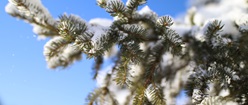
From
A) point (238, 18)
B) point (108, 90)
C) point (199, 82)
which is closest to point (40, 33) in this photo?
point (108, 90)

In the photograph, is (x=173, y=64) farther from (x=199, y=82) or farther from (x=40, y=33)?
(x=40, y=33)

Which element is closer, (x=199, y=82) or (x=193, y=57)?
(x=199, y=82)

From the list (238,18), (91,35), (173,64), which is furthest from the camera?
(173,64)

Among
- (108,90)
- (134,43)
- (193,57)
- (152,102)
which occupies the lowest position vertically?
(152,102)

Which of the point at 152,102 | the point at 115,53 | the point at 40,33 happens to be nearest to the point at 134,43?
the point at 152,102

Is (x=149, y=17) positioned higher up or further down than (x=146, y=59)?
higher up

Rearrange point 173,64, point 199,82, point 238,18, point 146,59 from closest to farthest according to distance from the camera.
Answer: point 199,82 < point 146,59 < point 238,18 < point 173,64
